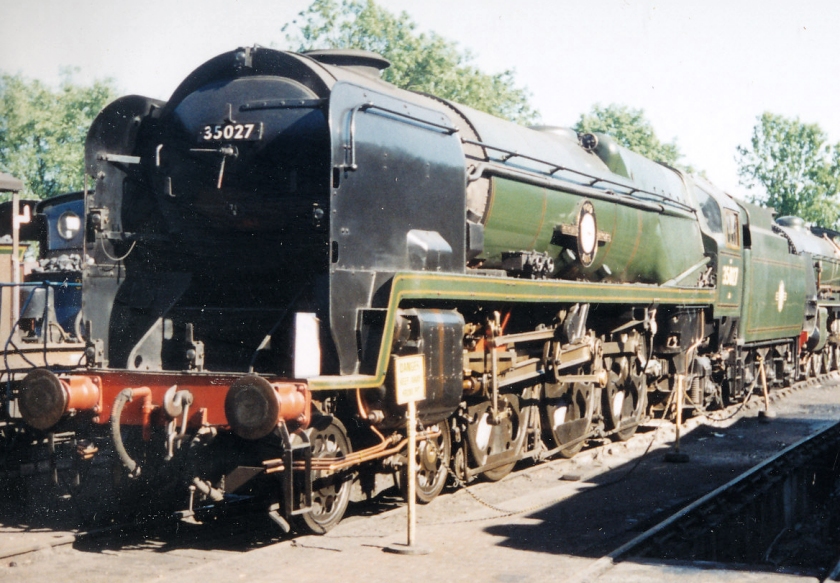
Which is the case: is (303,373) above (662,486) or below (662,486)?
above

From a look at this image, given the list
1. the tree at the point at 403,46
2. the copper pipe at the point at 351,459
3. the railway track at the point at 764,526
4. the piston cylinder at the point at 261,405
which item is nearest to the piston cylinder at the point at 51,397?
the piston cylinder at the point at 261,405

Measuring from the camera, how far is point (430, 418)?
303 inches

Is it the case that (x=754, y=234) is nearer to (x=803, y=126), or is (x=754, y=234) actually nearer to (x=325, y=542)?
(x=325, y=542)

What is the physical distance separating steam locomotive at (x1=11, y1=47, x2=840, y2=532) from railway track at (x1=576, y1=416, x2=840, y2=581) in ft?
6.47

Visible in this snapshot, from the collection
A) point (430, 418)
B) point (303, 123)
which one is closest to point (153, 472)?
point (430, 418)

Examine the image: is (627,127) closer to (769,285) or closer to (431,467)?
(769,285)

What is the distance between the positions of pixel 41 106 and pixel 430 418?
2648 cm

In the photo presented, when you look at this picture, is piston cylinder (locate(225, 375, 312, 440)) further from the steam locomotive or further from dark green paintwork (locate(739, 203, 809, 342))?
dark green paintwork (locate(739, 203, 809, 342))

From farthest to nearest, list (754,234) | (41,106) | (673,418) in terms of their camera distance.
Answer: (41,106) < (754,234) < (673,418)

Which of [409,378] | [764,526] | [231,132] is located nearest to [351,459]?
[409,378]

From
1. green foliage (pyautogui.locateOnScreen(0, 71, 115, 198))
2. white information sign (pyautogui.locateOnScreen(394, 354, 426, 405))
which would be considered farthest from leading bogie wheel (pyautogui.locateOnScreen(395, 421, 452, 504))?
green foliage (pyautogui.locateOnScreen(0, 71, 115, 198))

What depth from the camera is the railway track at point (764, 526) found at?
266 inches

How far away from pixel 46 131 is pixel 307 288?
1101 inches

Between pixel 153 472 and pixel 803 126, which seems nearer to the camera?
pixel 153 472
